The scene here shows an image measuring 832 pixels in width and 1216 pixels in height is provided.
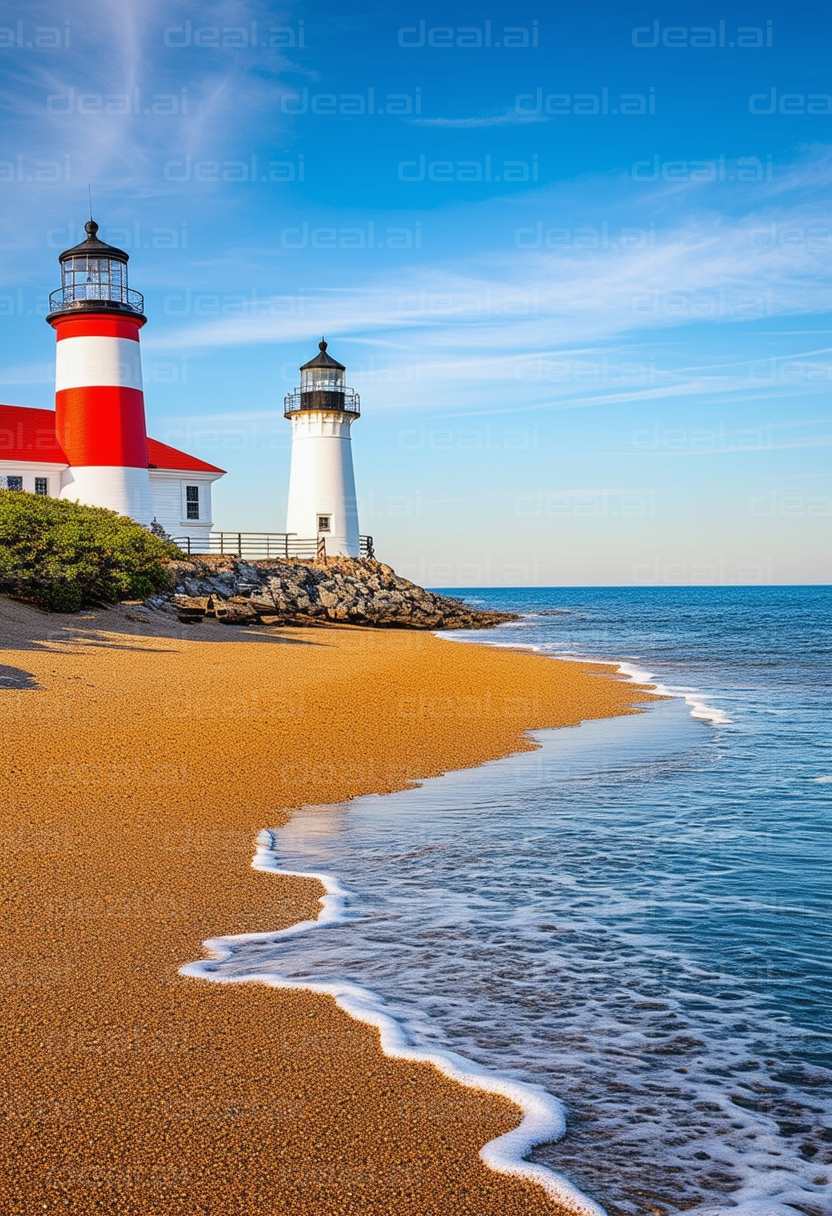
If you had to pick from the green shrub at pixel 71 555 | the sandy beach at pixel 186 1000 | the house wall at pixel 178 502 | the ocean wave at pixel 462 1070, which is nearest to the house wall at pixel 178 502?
the house wall at pixel 178 502

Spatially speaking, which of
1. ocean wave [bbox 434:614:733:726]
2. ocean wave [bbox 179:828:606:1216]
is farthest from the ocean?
ocean wave [bbox 434:614:733:726]

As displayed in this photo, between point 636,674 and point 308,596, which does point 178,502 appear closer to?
point 308,596

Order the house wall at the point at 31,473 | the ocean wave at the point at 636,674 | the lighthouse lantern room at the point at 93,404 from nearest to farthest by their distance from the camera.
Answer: the ocean wave at the point at 636,674, the lighthouse lantern room at the point at 93,404, the house wall at the point at 31,473

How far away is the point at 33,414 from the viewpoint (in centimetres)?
3988

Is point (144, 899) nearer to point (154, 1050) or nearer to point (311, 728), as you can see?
point (154, 1050)

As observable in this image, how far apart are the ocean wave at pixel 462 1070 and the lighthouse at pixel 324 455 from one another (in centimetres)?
4225

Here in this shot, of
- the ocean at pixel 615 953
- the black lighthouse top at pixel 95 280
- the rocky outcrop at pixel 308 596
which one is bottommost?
the ocean at pixel 615 953

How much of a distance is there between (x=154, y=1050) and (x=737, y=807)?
6.94m

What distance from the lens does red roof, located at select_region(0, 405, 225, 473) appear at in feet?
120

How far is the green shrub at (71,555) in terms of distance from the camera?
21.5 metres

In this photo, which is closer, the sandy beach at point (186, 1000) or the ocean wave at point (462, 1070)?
the sandy beach at point (186, 1000)

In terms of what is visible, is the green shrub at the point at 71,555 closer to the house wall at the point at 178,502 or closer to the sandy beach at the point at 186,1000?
the sandy beach at the point at 186,1000

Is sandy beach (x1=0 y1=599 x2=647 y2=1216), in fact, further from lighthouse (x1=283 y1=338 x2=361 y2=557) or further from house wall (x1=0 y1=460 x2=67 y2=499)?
lighthouse (x1=283 y1=338 x2=361 y2=557)

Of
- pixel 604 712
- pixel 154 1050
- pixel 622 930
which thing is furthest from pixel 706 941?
pixel 604 712
